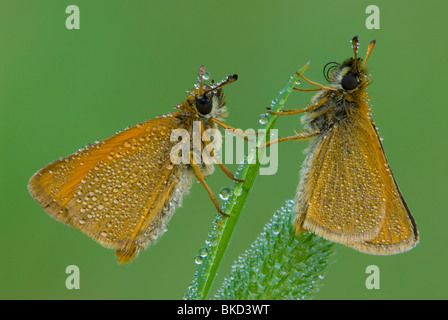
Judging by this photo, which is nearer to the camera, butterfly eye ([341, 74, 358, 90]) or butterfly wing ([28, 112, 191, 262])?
butterfly wing ([28, 112, 191, 262])

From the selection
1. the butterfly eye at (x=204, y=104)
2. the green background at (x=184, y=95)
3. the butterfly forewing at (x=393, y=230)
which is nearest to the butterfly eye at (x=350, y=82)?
the butterfly forewing at (x=393, y=230)

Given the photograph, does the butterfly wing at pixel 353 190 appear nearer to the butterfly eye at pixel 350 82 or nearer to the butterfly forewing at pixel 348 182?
the butterfly forewing at pixel 348 182

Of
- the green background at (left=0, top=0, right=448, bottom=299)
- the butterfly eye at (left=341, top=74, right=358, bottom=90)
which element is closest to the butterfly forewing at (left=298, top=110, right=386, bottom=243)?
the butterfly eye at (left=341, top=74, right=358, bottom=90)

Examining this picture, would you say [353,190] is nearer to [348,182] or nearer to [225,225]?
[348,182]

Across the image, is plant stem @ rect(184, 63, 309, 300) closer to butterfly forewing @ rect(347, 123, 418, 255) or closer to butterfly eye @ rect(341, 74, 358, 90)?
butterfly forewing @ rect(347, 123, 418, 255)

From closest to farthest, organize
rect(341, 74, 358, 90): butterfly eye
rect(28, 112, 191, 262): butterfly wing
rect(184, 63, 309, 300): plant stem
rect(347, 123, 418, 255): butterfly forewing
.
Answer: rect(184, 63, 309, 300): plant stem → rect(347, 123, 418, 255): butterfly forewing → rect(28, 112, 191, 262): butterfly wing → rect(341, 74, 358, 90): butterfly eye

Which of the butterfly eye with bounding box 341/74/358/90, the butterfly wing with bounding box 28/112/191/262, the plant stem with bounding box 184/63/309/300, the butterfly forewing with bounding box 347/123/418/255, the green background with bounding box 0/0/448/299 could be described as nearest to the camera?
the plant stem with bounding box 184/63/309/300
